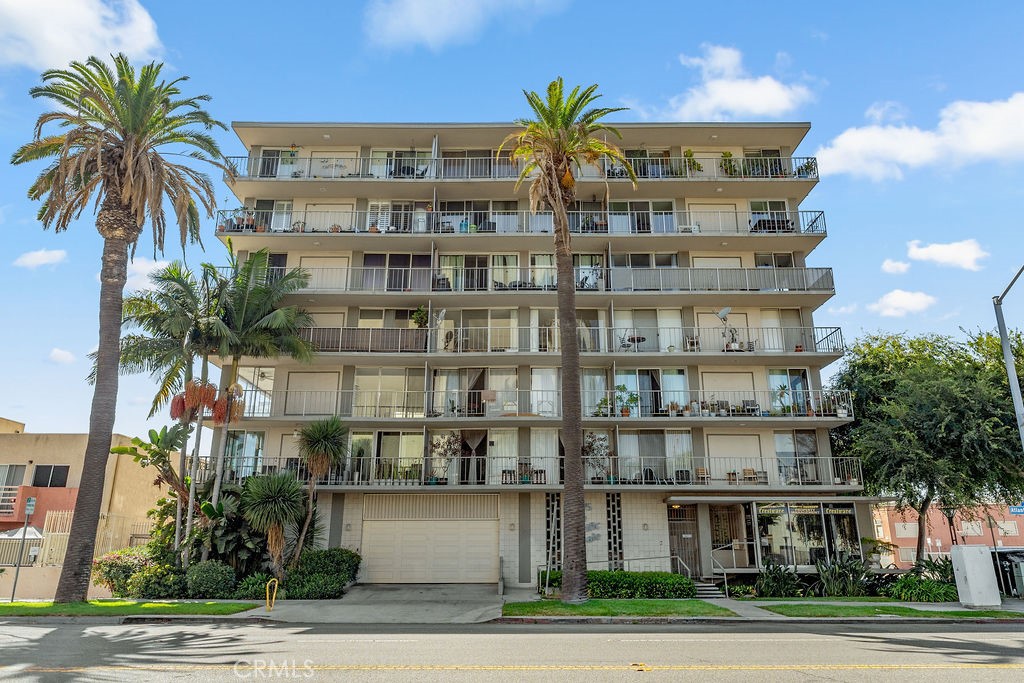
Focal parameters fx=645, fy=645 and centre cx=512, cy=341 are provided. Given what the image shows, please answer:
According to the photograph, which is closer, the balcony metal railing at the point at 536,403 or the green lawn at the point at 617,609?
the green lawn at the point at 617,609

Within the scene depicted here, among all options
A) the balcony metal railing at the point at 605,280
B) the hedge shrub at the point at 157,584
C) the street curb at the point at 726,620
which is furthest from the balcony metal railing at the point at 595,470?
the street curb at the point at 726,620

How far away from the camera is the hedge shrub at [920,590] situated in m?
20.8

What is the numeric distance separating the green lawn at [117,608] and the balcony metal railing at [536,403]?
927 cm

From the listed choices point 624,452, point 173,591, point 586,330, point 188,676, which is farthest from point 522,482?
point 188,676

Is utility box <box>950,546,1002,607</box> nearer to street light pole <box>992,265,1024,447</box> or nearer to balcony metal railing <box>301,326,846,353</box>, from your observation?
street light pole <box>992,265,1024,447</box>

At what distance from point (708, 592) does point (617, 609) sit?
7158 mm

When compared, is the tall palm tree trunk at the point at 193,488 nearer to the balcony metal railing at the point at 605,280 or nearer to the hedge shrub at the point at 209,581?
the hedge shrub at the point at 209,581

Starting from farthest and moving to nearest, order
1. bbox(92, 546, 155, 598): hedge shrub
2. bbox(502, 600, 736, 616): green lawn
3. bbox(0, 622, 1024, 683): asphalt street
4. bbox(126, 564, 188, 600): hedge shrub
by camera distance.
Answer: bbox(92, 546, 155, 598): hedge shrub
bbox(126, 564, 188, 600): hedge shrub
bbox(502, 600, 736, 616): green lawn
bbox(0, 622, 1024, 683): asphalt street

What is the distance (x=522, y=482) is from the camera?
86.6 feet

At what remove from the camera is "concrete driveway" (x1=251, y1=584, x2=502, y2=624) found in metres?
17.1

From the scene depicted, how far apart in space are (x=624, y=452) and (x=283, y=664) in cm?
1969

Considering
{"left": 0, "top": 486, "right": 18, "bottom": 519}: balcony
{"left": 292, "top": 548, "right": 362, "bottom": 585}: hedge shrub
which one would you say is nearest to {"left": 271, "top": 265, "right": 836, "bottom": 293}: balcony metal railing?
{"left": 292, "top": 548, "right": 362, "bottom": 585}: hedge shrub

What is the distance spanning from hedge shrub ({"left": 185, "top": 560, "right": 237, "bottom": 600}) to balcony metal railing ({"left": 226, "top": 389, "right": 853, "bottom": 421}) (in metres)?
7.01

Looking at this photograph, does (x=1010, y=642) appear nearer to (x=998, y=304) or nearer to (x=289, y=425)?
(x=998, y=304)
